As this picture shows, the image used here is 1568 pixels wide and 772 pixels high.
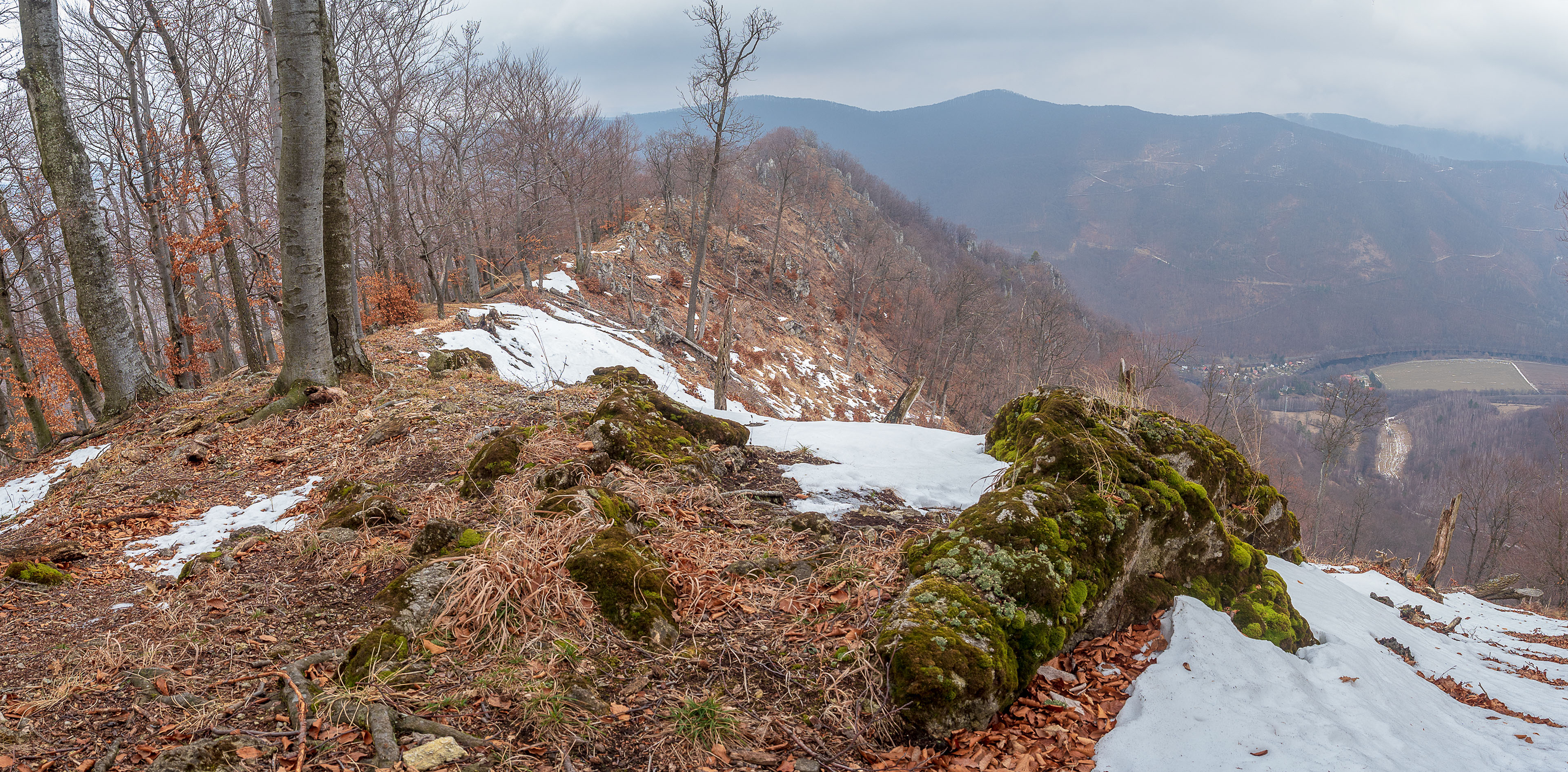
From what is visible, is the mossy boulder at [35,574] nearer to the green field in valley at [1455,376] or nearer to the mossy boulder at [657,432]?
the mossy boulder at [657,432]

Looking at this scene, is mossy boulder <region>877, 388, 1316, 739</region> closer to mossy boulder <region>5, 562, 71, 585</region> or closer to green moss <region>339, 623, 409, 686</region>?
green moss <region>339, 623, 409, 686</region>

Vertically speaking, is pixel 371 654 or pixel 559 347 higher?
pixel 371 654

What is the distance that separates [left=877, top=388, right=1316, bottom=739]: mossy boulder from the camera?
3059 millimetres

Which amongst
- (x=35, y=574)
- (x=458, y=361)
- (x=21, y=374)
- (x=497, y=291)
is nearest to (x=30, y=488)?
(x=35, y=574)

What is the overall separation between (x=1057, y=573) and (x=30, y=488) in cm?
1066

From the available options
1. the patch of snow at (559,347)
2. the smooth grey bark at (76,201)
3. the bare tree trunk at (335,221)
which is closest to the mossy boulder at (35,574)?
the bare tree trunk at (335,221)

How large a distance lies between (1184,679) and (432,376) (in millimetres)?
9919

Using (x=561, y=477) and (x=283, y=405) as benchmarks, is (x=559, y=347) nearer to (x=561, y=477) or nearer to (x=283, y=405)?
(x=283, y=405)

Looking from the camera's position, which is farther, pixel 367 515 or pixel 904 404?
pixel 904 404

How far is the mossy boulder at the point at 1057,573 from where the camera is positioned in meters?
3.06

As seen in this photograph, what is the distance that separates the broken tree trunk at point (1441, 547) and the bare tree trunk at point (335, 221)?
1992cm

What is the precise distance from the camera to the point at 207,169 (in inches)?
551

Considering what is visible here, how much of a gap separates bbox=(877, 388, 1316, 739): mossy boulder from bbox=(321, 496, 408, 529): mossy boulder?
12.0 ft

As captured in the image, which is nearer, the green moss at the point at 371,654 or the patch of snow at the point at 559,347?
the green moss at the point at 371,654
